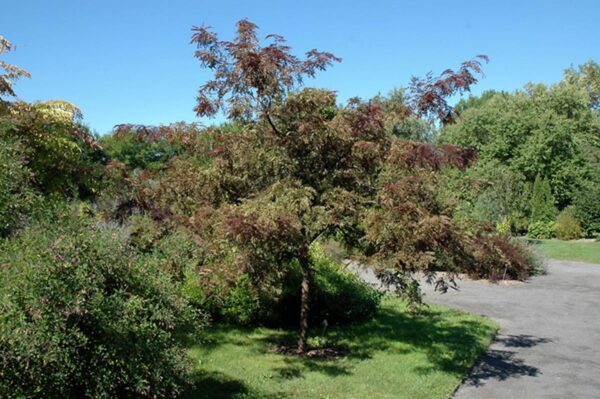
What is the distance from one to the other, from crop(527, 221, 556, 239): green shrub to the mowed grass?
1906 centimetres

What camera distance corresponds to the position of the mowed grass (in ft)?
19.6

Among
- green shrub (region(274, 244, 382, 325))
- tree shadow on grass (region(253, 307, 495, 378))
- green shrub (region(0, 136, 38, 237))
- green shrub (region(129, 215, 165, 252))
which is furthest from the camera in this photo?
green shrub (region(274, 244, 382, 325))

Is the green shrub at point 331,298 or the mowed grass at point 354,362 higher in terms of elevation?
the green shrub at point 331,298

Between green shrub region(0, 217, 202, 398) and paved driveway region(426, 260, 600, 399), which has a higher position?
green shrub region(0, 217, 202, 398)

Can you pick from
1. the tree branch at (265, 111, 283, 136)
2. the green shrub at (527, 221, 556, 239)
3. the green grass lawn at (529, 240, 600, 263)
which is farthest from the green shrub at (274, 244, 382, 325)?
the green shrub at (527, 221, 556, 239)

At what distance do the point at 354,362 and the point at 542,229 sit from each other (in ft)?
74.8

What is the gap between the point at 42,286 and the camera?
11.7 feet

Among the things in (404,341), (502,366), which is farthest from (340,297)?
(502,366)

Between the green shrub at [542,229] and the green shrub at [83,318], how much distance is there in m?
25.9

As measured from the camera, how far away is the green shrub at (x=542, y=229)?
2642cm

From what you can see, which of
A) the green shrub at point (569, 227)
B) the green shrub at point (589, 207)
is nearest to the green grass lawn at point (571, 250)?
the green shrub at point (569, 227)

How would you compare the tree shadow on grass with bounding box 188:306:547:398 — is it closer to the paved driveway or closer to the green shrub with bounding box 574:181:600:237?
the paved driveway

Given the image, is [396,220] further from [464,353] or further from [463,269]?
[464,353]

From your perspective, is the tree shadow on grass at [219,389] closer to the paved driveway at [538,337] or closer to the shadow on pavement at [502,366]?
the paved driveway at [538,337]
